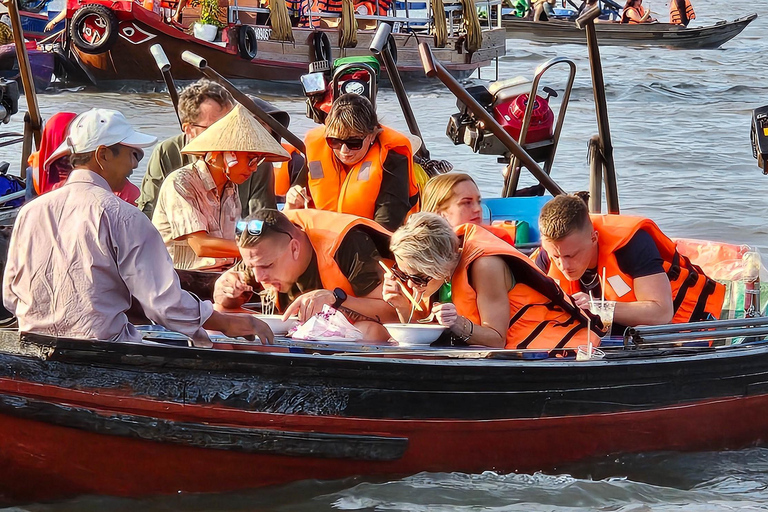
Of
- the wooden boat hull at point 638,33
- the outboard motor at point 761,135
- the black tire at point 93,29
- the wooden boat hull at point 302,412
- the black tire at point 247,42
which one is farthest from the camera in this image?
the wooden boat hull at point 638,33

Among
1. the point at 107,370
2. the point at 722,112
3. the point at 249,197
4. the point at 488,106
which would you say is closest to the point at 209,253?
the point at 249,197

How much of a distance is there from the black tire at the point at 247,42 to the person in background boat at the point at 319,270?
39.2 feet

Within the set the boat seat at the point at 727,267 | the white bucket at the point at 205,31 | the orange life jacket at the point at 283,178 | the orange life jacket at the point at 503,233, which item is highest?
the white bucket at the point at 205,31

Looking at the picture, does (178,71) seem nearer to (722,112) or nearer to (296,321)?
(722,112)

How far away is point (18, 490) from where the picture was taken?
135 inches

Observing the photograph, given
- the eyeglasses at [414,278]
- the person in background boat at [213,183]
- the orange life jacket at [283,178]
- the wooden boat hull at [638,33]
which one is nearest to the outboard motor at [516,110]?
the orange life jacket at [283,178]

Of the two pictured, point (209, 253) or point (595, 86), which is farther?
point (595, 86)

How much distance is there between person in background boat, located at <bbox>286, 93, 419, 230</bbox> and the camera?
14.9ft

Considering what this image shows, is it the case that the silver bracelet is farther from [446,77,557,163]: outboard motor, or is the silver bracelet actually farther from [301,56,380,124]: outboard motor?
[446,77,557,163]: outboard motor

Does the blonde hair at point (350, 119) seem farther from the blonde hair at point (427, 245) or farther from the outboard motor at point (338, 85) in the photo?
the outboard motor at point (338, 85)

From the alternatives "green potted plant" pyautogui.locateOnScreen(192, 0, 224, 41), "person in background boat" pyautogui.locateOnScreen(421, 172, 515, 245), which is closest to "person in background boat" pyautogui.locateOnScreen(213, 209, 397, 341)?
"person in background boat" pyautogui.locateOnScreen(421, 172, 515, 245)

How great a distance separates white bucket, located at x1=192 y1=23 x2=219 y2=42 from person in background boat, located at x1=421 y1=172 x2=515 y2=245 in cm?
1175

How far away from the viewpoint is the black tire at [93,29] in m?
15.0

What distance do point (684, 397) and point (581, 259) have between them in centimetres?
74
